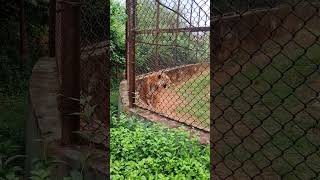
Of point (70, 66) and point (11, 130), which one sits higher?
point (70, 66)

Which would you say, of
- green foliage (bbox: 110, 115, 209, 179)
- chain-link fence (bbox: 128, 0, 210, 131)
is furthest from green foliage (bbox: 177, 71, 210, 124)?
green foliage (bbox: 110, 115, 209, 179)

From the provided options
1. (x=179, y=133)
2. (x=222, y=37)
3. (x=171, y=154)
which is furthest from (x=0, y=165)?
(x=222, y=37)

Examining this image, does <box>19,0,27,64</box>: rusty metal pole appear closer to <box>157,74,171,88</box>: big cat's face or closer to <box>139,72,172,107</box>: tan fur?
<box>139,72,172,107</box>: tan fur

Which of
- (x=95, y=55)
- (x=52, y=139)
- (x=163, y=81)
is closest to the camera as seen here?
(x=52, y=139)

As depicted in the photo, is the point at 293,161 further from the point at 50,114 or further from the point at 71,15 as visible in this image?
the point at 71,15

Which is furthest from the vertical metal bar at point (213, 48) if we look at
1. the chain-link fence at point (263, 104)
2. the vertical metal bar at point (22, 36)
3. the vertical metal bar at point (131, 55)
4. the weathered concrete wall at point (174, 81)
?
the vertical metal bar at point (22, 36)

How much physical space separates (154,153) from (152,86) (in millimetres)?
2013

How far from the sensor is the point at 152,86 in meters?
5.77

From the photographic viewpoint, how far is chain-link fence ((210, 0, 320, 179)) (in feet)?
11.5

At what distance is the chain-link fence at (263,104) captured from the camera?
11.5 feet

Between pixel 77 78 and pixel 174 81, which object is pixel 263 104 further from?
pixel 77 78

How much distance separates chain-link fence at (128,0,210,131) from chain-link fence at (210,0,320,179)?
0.26 metres

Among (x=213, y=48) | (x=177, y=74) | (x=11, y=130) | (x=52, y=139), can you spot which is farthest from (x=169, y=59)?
(x=52, y=139)

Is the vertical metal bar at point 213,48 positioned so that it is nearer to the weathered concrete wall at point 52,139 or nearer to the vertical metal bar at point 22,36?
the weathered concrete wall at point 52,139
